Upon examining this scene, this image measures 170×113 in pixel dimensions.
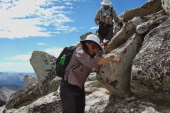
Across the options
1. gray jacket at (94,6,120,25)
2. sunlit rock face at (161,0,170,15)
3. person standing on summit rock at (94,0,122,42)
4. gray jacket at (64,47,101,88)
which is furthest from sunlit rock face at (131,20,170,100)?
gray jacket at (94,6,120,25)

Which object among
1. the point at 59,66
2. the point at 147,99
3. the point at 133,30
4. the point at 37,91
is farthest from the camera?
the point at 37,91

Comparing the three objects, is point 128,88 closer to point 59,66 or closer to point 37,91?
point 59,66

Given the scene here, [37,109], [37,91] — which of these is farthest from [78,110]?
[37,91]

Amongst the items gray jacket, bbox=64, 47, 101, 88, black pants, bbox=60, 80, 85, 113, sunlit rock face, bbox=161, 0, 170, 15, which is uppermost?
sunlit rock face, bbox=161, 0, 170, 15

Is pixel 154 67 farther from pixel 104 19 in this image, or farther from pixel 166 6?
pixel 104 19

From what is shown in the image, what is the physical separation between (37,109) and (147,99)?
26.5ft

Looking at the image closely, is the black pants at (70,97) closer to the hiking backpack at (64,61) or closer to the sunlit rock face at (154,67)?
the hiking backpack at (64,61)

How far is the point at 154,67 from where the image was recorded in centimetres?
905

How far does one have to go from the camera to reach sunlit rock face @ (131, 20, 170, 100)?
884 cm

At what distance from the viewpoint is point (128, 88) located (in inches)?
436

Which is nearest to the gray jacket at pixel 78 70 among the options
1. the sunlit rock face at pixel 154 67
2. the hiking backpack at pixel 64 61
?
the hiking backpack at pixel 64 61

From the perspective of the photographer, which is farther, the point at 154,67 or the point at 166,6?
the point at 166,6

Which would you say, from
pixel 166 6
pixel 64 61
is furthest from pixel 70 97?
pixel 166 6

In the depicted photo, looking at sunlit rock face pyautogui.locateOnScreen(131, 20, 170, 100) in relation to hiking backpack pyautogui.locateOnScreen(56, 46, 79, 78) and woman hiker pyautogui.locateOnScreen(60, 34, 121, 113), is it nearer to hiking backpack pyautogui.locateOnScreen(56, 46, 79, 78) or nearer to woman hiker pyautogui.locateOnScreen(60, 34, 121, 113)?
woman hiker pyautogui.locateOnScreen(60, 34, 121, 113)
